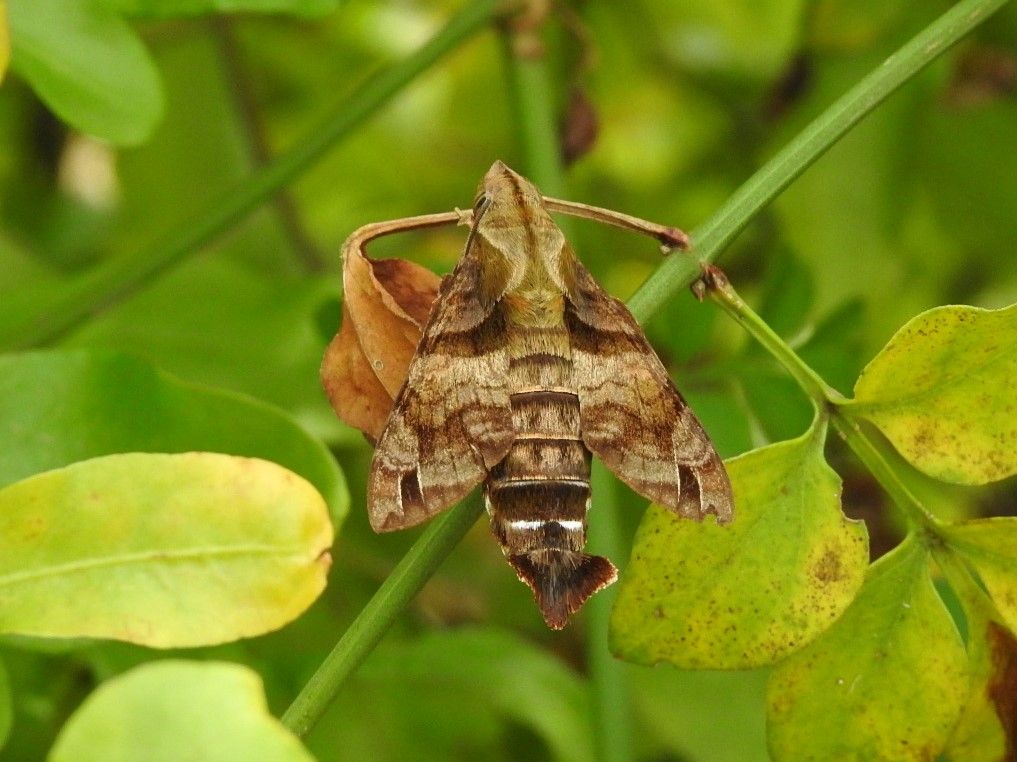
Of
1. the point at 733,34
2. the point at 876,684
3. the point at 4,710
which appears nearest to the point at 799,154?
the point at 876,684

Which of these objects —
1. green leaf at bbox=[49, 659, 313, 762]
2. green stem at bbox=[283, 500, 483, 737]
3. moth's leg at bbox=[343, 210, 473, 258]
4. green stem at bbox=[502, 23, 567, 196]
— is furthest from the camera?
green stem at bbox=[502, 23, 567, 196]

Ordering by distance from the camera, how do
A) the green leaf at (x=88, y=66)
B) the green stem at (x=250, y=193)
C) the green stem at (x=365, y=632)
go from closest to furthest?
the green stem at (x=365, y=632) < the green leaf at (x=88, y=66) < the green stem at (x=250, y=193)

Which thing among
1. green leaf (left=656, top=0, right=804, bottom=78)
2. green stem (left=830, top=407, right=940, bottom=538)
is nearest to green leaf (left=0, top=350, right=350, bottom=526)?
green stem (left=830, top=407, right=940, bottom=538)

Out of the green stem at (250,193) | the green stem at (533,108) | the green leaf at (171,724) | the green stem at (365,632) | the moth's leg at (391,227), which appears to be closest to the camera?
the green leaf at (171,724)

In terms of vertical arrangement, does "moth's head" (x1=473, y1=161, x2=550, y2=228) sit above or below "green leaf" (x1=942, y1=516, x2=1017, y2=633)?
above

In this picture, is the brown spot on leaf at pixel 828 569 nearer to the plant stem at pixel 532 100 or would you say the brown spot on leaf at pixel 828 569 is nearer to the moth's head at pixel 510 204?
the moth's head at pixel 510 204

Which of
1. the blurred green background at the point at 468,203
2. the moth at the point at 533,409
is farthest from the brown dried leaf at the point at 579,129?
the moth at the point at 533,409

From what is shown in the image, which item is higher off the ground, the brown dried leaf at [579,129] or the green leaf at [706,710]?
the brown dried leaf at [579,129]

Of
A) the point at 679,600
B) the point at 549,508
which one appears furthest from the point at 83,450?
the point at 679,600

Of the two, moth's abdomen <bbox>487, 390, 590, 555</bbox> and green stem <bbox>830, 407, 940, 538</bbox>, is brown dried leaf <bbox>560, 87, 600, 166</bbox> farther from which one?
green stem <bbox>830, 407, 940, 538</bbox>
